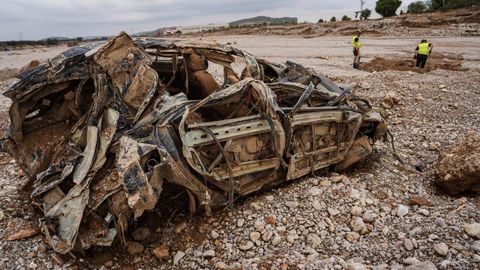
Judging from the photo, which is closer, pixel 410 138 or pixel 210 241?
pixel 210 241

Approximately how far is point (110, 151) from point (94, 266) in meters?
1.15

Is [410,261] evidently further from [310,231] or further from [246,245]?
[246,245]

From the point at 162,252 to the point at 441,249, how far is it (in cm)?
267

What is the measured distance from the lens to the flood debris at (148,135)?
3.24 metres

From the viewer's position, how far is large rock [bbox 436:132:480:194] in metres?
4.15

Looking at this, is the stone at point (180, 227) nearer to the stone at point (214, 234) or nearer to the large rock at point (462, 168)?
the stone at point (214, 234)

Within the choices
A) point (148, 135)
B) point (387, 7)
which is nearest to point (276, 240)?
point (148, 135)

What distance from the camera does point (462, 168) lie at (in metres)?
4.22

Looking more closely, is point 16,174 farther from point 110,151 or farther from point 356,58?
point 356,58

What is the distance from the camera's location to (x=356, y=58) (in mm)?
13586

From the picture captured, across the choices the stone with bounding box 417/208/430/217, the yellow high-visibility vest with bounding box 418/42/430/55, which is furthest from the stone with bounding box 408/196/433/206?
the yellow high-visibility vest with bounding box 418/42/430/55

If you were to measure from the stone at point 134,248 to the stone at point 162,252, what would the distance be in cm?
14

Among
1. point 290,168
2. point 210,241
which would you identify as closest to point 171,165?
point 210,241

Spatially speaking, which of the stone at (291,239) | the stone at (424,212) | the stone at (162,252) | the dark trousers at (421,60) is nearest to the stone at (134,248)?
the stone at (162,252)
